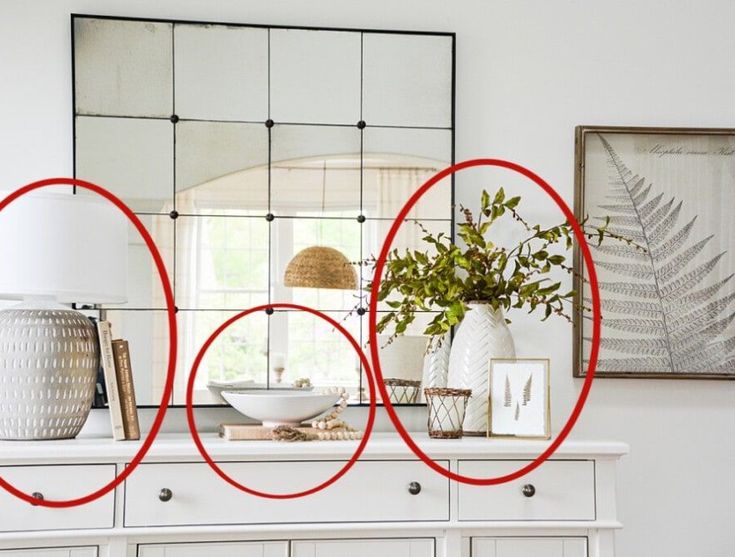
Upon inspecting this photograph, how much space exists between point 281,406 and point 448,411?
445mm

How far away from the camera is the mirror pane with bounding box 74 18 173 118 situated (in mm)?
2775

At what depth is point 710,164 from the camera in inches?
118

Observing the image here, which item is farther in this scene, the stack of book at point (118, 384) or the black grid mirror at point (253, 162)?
the black grid mirror at point (253, 162)

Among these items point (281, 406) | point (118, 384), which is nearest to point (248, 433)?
point (281, 406)

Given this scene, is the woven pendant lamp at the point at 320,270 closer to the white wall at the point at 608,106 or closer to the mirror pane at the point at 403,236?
the mirror pane at the point at 403,236

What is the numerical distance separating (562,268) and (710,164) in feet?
1.97

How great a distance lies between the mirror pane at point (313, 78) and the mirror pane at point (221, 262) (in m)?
0.36

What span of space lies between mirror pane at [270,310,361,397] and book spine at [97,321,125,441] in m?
0.50

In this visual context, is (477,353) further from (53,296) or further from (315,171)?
(53,296)

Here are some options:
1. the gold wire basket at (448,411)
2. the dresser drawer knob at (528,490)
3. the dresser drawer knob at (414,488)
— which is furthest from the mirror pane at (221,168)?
the dresser drawer knob at (528,490)

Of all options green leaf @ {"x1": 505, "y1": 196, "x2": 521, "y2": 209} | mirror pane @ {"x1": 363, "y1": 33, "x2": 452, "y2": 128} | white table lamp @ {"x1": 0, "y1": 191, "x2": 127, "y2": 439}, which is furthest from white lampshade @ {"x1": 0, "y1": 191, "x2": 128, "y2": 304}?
green leaf @ {"x1": 505, "y1": 196, "x2": 521, "y2": 209}

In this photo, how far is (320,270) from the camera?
288 centimetres

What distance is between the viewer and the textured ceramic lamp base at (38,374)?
2.42 m

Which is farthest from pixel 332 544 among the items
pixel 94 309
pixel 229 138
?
pixel 229 138
